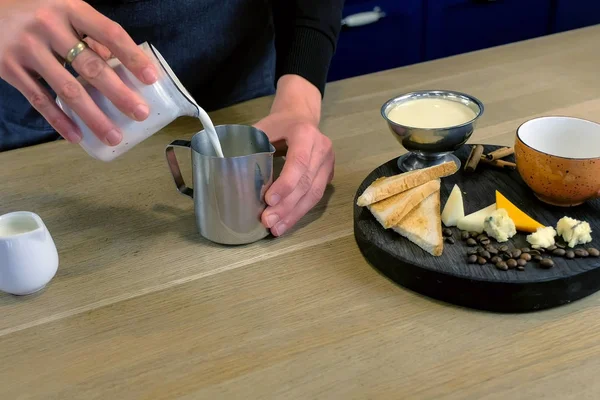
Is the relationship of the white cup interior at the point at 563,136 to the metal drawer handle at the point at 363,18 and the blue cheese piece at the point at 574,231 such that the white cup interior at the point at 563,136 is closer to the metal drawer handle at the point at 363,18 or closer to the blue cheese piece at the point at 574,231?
the blue cheese piece at the point at 574,231

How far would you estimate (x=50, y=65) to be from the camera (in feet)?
3.05

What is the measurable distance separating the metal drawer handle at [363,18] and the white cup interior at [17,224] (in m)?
1.75

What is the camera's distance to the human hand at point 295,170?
1033 mm

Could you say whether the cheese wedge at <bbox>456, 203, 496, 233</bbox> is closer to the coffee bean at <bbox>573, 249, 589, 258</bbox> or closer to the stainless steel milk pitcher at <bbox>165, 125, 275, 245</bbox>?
the coffee bean at <bbox>573, 249, 589, 258</bbox>

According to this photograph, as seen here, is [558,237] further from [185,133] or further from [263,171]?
[185,133]

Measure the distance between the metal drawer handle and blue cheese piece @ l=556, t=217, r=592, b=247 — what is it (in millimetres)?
1687

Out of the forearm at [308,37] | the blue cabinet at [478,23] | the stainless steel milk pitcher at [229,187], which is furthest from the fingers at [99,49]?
the blue cabinet at [478,23]

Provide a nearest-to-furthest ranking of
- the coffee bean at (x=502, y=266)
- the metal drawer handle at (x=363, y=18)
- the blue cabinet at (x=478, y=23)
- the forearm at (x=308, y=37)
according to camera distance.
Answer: the coffee bean at (x=502, y=266) → the forearm at (x=308, y=37) → the metal drawer handle at (x=363, y=18) → the blue cabinet at (x=478, y=23)

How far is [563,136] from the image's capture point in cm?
112

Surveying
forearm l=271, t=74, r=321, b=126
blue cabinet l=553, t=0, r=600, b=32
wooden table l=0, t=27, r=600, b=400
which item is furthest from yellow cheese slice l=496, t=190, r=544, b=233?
blue cabinet l=553, t=0, r=600, b=32

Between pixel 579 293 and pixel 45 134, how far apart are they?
3.56 ft

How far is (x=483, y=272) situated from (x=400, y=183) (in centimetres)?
20

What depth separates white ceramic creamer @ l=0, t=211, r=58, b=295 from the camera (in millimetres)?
889

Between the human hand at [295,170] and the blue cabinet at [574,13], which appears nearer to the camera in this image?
the human hand at [295,170]
